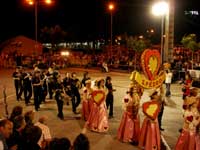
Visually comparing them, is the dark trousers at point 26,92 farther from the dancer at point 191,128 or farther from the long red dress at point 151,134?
the dancer at point 191,128

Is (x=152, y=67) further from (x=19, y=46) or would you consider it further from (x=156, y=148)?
(x=19, y=46)

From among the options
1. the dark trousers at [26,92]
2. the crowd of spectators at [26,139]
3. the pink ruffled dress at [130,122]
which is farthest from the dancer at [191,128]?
the dark trousers at [26,92]

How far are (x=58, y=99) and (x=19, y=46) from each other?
33.1 meters

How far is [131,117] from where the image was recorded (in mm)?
11117

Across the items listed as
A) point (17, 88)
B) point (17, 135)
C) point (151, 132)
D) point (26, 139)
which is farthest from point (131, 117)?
point (17, 88)

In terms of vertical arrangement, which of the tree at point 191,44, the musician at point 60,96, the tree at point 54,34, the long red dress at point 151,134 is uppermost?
the tree at point 54,34

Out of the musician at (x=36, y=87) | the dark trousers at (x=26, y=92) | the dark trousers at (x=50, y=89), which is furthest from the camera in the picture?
the dark trousers at (x=50, y=89)

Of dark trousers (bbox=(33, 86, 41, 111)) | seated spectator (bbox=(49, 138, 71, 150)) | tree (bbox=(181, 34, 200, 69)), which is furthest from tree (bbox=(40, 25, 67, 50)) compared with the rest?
seated spectator (bbox=(49, 138, 71, 150))

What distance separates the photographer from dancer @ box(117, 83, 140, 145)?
1102 cm

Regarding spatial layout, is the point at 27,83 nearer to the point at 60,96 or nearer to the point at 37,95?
the point at 37,95

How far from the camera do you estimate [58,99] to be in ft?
46.8

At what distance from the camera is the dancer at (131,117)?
1102 centimetres

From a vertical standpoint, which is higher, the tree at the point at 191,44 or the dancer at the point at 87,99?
the tree at the point at 191,44

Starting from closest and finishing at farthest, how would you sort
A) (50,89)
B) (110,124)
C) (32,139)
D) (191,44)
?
1. (32,139)
2. (110,124)
3. (50,89)
4. (191,44)
